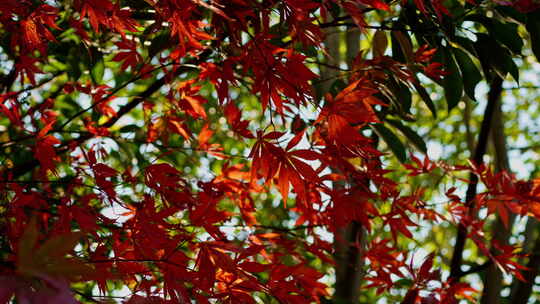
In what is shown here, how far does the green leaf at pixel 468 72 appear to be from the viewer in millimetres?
1020

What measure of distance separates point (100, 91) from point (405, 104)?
67 centimetres

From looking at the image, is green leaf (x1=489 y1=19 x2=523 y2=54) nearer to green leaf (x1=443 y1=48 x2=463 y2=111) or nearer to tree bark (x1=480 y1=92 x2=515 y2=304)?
green leaf (x1=443 y1=48 x2=463 y2=111)

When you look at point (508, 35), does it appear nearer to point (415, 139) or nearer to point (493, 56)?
point (493, 56)

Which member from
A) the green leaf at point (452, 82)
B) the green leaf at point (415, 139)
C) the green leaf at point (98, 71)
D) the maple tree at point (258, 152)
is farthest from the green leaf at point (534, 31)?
the green leaf at point (98, 71)

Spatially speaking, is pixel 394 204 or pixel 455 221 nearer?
pixel 394 204

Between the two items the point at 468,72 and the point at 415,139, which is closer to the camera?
the point at 468,72

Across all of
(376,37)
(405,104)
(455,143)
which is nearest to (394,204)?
(405,104)

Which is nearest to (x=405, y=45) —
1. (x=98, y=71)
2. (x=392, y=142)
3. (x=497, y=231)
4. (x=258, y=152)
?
(x=392, y=142)

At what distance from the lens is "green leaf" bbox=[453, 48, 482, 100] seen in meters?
1.02

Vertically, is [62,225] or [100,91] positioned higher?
[100,91]

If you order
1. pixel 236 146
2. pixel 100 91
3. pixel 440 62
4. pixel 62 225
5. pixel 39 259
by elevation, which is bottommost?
pixel 39 259

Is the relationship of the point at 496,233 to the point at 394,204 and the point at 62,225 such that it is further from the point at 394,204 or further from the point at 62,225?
the point at 62,225

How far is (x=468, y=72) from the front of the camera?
103cm

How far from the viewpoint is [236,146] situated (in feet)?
9.16
